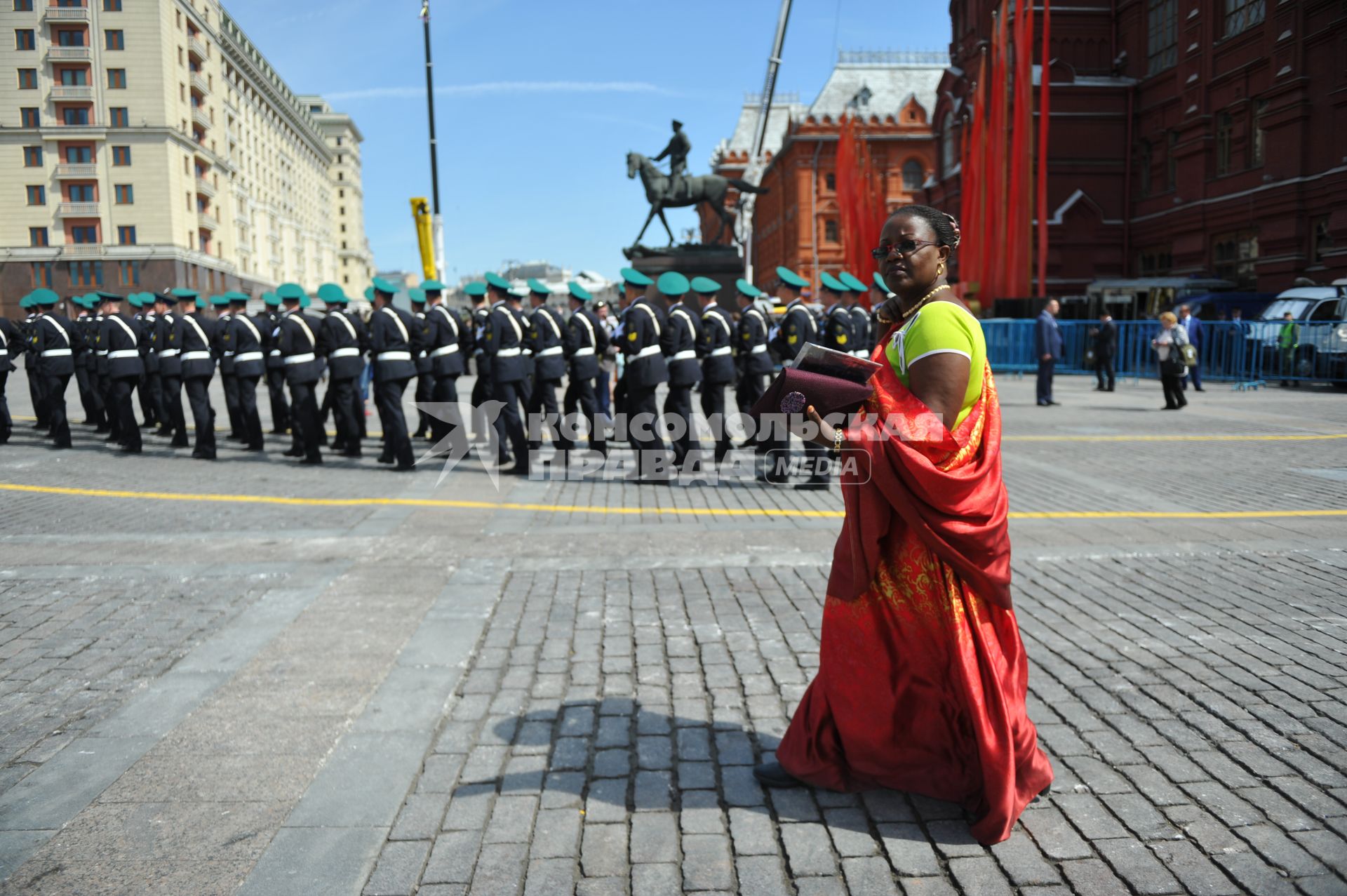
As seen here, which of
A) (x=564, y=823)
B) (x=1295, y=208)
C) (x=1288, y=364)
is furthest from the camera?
(x=1295, y=208)

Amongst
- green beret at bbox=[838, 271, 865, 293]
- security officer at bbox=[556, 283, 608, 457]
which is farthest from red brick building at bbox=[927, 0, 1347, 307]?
security officer at bbox=[556, 283, 608, 457]

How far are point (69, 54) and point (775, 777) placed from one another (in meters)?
74.1

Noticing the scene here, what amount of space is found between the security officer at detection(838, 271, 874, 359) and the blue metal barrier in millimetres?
8342

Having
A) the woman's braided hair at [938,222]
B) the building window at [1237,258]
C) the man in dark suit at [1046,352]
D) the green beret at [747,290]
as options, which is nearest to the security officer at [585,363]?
the green beret at [747,290]

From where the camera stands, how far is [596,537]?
725 cm

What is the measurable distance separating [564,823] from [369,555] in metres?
3.99

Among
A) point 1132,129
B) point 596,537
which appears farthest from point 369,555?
point 1132,129

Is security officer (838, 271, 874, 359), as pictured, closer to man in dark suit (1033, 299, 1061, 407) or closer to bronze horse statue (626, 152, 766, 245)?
man in dark suit (1033, 299, 1061, 407)

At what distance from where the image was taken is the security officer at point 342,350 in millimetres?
11156

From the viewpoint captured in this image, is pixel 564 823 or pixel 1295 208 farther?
pixel 1295 208

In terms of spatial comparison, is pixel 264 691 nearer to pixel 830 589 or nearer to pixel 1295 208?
pixel 830 589

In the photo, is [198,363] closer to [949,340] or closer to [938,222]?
[938,222]

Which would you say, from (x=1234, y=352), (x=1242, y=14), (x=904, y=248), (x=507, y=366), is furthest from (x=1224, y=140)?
(x=904, y=248)

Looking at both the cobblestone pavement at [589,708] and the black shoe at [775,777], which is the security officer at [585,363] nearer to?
the cobblestone pavement at [589,708]
